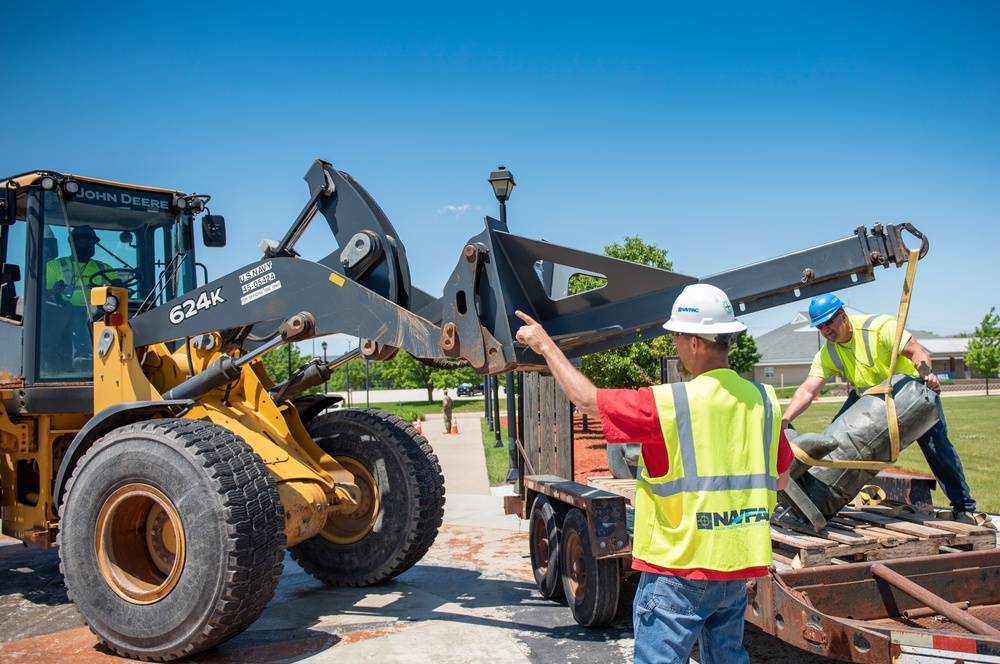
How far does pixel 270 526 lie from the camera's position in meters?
4.92

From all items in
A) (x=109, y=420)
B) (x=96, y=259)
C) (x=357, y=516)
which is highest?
(x=96, y=259)

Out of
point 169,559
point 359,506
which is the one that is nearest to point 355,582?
point 359,506

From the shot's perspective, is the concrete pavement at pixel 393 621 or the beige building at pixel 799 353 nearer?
the concrete pavement at pixel 393 621

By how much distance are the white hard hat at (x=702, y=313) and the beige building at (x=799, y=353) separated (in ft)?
260

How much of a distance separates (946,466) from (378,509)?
419 centimetres

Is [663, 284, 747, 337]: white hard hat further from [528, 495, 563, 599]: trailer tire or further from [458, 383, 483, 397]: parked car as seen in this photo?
[458, 383, 483, 397]: parked car

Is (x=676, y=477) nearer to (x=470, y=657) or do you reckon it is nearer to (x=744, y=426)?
(x=744, y=426)

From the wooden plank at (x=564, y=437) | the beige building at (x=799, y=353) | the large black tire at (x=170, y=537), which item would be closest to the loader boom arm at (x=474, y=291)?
the large black tire at (x=170, y=537)

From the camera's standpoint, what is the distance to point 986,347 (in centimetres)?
5016

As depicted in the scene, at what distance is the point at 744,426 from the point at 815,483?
2.27 meters

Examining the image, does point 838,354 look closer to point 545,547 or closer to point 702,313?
point 545,547

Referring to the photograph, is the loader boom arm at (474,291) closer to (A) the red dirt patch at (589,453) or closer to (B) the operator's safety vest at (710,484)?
(B) the operator's safety vest at (710,484)

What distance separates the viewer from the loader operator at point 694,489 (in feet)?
10.1

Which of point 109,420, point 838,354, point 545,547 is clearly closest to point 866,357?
point 838,354
